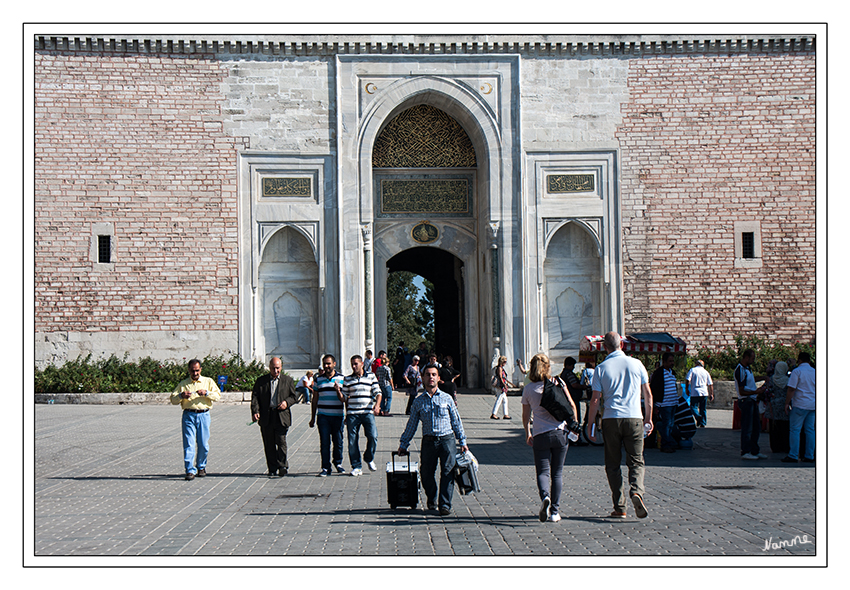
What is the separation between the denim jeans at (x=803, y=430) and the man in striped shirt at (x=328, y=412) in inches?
197

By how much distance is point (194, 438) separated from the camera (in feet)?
29.3

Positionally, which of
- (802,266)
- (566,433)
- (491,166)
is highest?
(491,166)

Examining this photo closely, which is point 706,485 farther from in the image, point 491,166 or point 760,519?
point 491,166

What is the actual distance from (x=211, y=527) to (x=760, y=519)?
399 cm

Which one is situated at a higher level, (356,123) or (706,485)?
(356,123)

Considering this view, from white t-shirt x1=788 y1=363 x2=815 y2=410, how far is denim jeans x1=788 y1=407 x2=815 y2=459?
0.08m

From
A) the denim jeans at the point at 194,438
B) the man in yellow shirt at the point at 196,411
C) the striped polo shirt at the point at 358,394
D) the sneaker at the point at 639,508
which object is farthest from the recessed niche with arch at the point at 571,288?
the sneaker at the point at 639,508

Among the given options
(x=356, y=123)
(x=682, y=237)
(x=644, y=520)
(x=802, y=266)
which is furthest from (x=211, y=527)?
(x=802, y=266)

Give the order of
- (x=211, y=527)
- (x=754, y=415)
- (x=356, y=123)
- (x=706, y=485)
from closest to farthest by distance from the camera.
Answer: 1. (x=211, y=527)
2. (x=706, y=485)
3. (x=754, y=415)
4. (x=356, y=123)

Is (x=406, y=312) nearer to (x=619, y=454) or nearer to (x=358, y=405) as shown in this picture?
(x=358, y=405)

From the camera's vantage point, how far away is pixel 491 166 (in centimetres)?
2006

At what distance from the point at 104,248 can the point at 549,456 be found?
608 inches

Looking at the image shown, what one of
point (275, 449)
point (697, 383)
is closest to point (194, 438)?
point (275, 449)

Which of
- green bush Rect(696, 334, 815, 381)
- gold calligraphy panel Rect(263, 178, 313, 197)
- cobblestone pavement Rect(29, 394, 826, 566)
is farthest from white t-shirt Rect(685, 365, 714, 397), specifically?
gold calligraphy panel Rect(263, 178, 313, 197)
